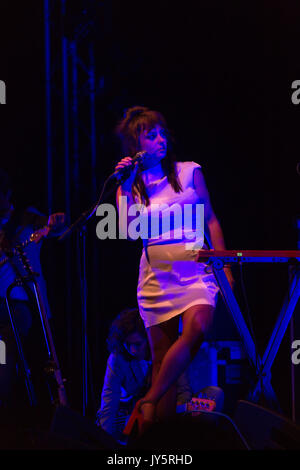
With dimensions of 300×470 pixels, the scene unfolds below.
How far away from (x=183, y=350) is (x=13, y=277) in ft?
5.84

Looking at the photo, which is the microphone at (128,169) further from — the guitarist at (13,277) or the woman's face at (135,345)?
the woman's face at (135,345)

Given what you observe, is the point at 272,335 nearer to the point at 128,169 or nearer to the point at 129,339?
the point at 128,169

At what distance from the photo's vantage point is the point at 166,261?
9.05ft

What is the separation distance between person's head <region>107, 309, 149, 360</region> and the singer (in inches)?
33.5

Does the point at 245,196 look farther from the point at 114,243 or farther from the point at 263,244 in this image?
the point at 114,243

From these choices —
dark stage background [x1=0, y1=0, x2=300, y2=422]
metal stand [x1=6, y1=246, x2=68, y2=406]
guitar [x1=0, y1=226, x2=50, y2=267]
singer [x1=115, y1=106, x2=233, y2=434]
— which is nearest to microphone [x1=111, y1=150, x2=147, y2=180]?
singer [x1=115, y1=106, x2=233, y2=434]

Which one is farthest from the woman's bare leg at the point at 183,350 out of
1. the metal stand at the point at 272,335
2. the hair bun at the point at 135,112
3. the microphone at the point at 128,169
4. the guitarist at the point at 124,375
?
the hair bun at the point at 135,112

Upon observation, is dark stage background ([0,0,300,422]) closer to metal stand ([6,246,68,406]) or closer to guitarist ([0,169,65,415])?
guitarist ([0,169,65,415])

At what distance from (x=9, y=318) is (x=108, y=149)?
173 cm

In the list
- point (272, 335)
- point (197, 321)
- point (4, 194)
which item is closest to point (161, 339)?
point (197, 321)

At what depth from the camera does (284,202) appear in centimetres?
440

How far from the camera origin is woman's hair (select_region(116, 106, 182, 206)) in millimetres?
2859

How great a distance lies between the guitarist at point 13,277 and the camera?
3.68 meters
